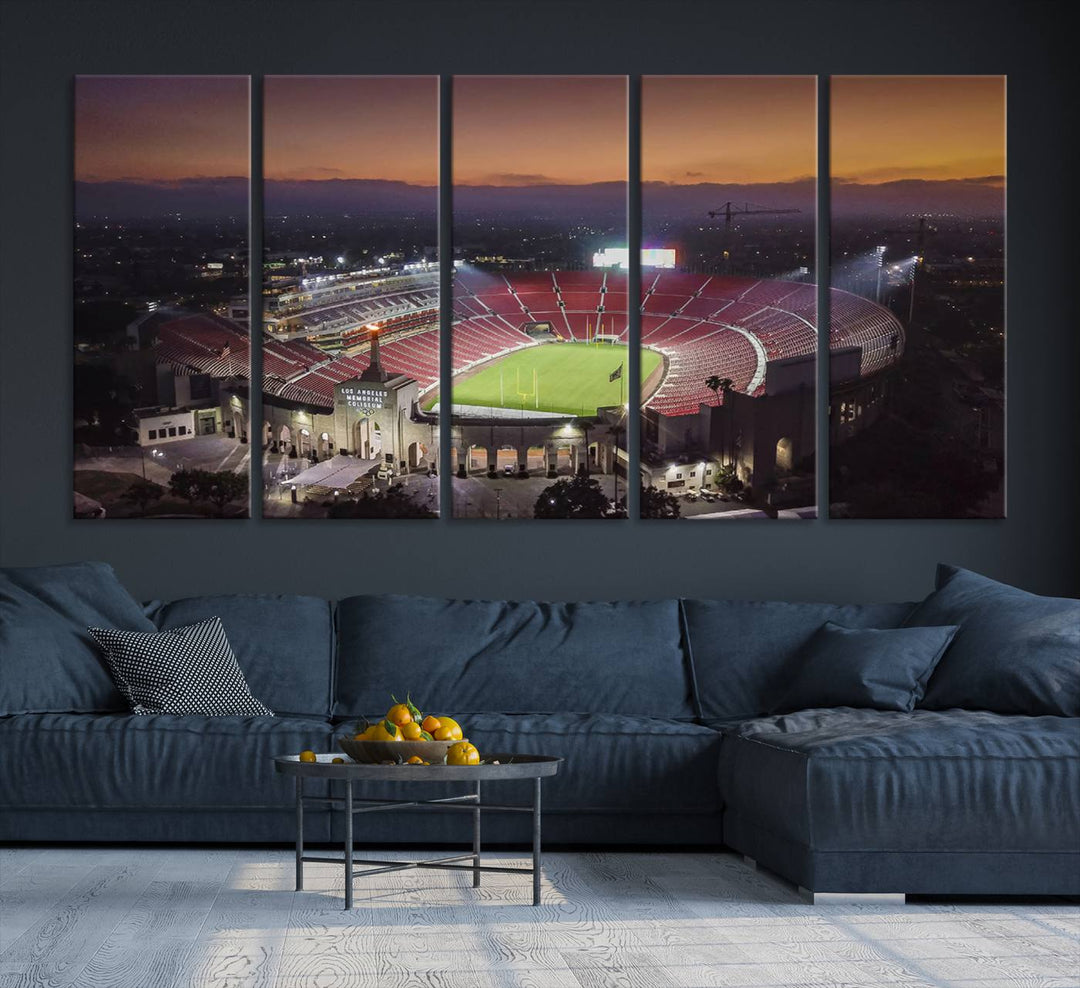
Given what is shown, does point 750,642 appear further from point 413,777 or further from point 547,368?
point 413,777

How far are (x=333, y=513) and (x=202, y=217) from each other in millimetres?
1350

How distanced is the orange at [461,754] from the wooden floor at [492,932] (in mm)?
379

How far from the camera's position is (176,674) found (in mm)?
5102

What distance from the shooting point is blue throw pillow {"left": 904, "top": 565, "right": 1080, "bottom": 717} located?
482cm

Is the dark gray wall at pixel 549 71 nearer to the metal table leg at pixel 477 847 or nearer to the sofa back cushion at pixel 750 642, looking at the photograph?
the sofa back cushion at pixel 750 642

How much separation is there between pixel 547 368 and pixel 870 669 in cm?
188

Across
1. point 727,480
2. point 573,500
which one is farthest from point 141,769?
point 727,480

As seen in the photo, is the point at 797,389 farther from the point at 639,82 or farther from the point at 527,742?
the point at 527,742

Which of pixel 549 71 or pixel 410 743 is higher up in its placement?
pixel 549 71

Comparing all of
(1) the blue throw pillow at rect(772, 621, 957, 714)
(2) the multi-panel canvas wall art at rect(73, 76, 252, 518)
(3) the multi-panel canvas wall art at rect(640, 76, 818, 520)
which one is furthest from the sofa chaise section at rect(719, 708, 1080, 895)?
(2) the multi-panel canvas wall art at rect(73, 76, 252, 518)

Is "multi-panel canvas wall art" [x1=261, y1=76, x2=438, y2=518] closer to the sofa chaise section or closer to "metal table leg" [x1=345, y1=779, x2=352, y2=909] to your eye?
"metal table leg" [x1=345, y1=779, x2=352, y2=909]

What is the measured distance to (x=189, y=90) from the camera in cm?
605

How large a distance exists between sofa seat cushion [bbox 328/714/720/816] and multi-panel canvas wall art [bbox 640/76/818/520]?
1504 mm

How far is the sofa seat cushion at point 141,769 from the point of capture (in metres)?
4.67
